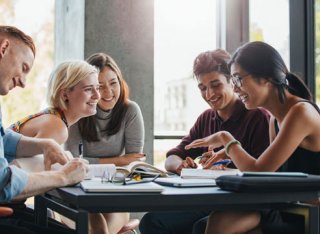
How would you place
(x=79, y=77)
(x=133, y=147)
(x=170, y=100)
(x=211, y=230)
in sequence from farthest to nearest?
(x=170, y=100) → (x=133, y=147) → (x=79, y=77) → (x=211, y=230)

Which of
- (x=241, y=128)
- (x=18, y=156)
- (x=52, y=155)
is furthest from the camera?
(x=241, y=128)

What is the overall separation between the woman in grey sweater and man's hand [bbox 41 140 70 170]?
0.98 meters

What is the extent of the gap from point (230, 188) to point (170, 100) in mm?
2987

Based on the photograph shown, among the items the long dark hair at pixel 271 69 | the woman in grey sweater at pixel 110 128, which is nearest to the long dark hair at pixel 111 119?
the woman in grey sweater at pixel 110 128

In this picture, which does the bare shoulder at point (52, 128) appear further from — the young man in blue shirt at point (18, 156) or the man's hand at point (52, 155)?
the man's hand at point (52, 155)

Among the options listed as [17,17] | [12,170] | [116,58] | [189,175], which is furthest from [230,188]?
[17,17]

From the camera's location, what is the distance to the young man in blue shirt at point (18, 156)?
1.74 m

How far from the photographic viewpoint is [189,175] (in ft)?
6.93

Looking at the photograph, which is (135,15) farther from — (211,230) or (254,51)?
(211,230)

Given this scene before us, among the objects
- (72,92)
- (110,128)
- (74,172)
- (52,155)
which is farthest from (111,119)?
(74,172)

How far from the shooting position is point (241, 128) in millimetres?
2986

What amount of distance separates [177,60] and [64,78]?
66.7 inches

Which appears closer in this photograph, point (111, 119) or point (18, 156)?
point (18, 156)

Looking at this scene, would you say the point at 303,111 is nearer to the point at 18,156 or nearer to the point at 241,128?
the point at 241,128
